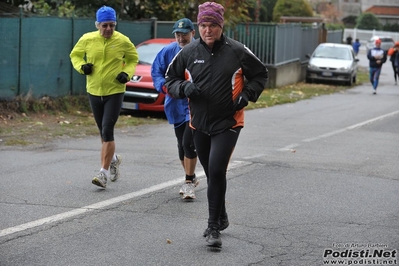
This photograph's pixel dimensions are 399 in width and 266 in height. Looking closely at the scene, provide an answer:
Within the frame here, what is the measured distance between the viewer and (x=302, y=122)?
17.7 metres

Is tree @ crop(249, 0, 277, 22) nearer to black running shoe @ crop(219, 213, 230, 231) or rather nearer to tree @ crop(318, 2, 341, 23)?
tree @ crop(318, 2, 341, 23)

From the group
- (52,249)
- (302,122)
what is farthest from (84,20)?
(52,249)

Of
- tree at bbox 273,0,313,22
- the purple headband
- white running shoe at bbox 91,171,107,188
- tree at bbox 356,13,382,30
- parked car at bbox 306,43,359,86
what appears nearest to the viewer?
the purple headband

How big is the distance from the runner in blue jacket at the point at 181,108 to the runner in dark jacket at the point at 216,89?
5.55 ft

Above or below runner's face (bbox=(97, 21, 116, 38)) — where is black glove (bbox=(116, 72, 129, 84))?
below

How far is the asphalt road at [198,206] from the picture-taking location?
6477 millimetres

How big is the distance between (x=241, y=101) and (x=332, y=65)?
84.5ft

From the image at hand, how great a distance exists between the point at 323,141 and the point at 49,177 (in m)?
5.88

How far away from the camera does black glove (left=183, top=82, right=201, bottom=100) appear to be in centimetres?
664

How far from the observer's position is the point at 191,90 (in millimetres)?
6641

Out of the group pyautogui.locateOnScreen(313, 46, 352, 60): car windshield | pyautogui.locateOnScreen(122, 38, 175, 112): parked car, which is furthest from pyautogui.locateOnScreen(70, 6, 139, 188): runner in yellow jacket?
pyautogui.locateOnScreen(313, 46, 352, 60): car windshield

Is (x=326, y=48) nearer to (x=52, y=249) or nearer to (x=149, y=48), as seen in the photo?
(x=149, y=48)

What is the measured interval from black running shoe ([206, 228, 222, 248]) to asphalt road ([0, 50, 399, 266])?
0.24 feet

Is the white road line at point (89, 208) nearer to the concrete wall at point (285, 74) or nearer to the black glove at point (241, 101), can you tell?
the black glove at point (241, 101)
